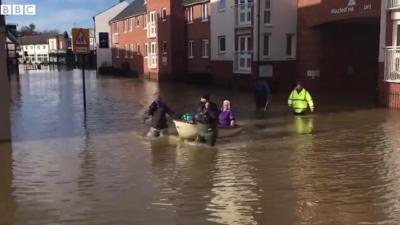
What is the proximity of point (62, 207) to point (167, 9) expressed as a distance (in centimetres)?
3804

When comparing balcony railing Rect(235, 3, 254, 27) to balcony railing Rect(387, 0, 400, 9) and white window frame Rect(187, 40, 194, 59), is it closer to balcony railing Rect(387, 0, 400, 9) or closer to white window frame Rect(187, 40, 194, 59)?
white window frame Rect(187, 40, 194, 59)

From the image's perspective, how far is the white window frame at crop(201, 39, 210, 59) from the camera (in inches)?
1552

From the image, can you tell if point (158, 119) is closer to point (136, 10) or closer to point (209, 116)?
point (209, 116)

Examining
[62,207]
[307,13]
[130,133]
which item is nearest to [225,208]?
[62,207]

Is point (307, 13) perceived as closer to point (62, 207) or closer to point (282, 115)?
point (282, 115)

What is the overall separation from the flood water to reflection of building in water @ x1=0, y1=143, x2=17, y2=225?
0.05 ft

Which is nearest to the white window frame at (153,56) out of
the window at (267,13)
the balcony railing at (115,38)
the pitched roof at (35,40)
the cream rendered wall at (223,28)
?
the cream rendered wall at (223,28)

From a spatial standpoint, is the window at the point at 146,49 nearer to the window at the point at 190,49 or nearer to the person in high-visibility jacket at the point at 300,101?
the window at the point at 190,49

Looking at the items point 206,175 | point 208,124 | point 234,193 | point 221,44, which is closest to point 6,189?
point 206,175

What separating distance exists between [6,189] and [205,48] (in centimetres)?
3168

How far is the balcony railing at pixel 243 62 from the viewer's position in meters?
32.3

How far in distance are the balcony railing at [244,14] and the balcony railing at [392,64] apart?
11.7 m

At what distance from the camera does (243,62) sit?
33.1 m

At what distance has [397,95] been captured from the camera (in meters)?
20.9
